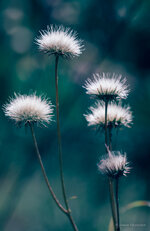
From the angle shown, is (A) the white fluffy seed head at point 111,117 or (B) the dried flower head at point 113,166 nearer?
(B) the dried flower head at point 113,166

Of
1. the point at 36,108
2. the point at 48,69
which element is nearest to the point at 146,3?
the point at 48,69

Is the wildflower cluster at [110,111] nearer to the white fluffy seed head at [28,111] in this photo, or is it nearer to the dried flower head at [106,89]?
the dried flower head at [106,89]

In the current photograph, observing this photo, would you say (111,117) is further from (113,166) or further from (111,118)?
(113,166)

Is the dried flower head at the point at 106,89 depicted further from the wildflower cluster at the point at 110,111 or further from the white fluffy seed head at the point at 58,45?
the white fluffy seed head at the point at 58,45

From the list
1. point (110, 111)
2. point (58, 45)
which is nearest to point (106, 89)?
point (110, 111)

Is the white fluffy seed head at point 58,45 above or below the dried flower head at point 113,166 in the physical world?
above

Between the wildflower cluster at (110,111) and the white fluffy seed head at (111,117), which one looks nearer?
the wildflower cluster at (110,111)

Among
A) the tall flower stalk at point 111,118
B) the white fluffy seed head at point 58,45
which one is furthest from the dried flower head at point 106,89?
the white fluffy seed head at point 58,45

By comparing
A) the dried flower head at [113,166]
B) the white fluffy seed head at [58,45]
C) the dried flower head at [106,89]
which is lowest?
the dried flower head at [113,166]

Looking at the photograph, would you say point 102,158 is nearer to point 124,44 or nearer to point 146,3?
point 124,44

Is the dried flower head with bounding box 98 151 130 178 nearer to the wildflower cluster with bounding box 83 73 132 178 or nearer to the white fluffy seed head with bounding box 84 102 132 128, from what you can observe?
the wildflower cluster with bounding box 83 73 132 178

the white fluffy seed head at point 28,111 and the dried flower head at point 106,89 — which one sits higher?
the dried flower head at point 106,89
